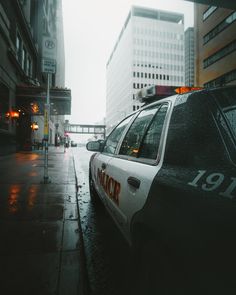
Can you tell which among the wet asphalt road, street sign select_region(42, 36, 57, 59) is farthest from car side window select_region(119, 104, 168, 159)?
street sign select_region(42, 36, 57, 59)

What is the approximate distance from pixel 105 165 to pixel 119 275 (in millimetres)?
1437

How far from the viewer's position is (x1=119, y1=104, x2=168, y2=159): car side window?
234 cm

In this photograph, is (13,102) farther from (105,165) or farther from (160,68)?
(160,68)

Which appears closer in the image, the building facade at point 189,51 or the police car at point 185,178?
the police car at point 185,178

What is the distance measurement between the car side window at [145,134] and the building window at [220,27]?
97.4 ft

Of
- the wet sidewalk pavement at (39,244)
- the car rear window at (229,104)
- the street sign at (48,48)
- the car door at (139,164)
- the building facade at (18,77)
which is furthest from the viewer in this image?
the building facade at (18,77)

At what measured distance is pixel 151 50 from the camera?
116 m

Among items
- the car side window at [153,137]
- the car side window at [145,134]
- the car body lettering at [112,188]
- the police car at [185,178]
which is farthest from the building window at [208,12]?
the police car at [185,178]

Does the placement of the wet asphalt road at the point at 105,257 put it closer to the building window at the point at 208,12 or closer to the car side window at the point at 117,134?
the car side window at the point at 117,134

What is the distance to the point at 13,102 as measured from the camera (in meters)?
19.9

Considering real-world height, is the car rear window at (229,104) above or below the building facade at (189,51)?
below

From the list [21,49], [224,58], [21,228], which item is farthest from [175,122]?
[224,58]

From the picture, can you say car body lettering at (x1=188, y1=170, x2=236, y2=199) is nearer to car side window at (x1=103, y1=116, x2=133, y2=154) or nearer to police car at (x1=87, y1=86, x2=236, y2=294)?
police car at (x1=87, y1=86, x2=236, y2=294)

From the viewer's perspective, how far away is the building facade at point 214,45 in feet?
91.3
